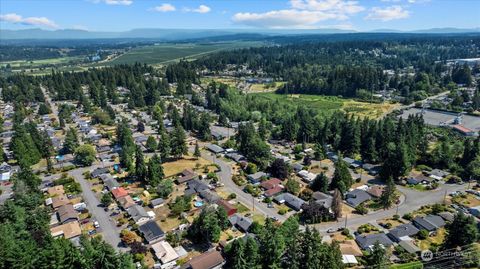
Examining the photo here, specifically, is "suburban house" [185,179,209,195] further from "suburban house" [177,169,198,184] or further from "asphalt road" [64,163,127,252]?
"asphalt road" [64,163,127,252]

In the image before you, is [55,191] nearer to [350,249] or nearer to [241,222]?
[241,222]

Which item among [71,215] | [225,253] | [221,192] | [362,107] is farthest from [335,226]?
[362,107]

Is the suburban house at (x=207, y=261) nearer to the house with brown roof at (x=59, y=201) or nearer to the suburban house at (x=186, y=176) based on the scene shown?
the suburban house at (x=186, y=176)

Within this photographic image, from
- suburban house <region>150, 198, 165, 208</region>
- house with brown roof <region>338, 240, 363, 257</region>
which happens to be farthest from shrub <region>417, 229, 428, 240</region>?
suburban house <region>150, 198, 165, 208</region>

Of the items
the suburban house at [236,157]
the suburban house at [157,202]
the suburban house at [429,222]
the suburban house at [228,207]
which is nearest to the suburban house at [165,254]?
the suburban house at [228,207]

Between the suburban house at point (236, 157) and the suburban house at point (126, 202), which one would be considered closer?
the suburban house at point (126, 202)
